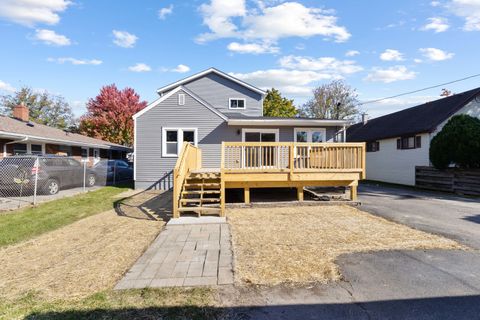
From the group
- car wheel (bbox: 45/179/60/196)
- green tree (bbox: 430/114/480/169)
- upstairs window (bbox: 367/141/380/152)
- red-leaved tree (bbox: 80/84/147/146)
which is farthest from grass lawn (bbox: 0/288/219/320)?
red-leaved tree (bbox: 80/84/147/146)

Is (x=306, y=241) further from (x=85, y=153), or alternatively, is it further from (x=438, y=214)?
(x=85, y=153)

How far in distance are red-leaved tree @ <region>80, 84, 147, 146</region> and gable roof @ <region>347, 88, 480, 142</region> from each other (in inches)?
859

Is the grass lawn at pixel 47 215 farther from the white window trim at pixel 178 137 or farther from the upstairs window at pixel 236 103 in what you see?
the upstairs window at pixel 236 103

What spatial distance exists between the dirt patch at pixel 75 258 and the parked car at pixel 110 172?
917 cm

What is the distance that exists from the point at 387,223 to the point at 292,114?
3149cm

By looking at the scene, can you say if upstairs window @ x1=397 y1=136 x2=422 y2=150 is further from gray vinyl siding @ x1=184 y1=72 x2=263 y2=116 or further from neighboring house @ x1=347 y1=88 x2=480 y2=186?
gray vinyl siding @ x1=184 y1=72 x2=263 y2=116

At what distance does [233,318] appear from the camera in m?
2.98

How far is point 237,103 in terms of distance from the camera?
64.0ft

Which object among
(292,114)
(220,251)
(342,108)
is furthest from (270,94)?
(220,251)

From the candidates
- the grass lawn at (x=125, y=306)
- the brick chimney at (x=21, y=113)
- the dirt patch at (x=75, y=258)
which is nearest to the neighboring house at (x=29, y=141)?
the brick chimney at (x=21, y=113)

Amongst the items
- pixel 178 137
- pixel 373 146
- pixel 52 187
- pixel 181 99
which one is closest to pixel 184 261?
→ pixel 52 187

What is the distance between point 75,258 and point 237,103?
52.0 feet

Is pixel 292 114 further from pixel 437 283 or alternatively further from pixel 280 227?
pixel 437 283

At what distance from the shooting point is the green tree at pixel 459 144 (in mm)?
12812
